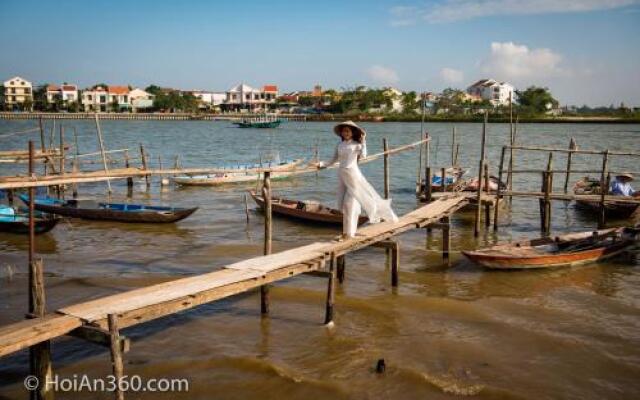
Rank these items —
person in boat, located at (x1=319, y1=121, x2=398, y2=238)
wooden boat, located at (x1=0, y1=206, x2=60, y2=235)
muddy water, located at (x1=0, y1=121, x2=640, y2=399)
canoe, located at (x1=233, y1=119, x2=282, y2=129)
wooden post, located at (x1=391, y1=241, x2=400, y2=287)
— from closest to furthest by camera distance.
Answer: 1. muddy water, located at (x1=0, y1=121, x2=640, y2=399)
2. person in boat, located at (x1=319, y1=121, x2=398, y2=238)
3. wooden post, located at (x1=391, y1=241, x2=400, y2=287)
4. wooden boat, located at (x1=0, y1=206, x2=60, y2=235)
5. canoe, located at (x1=233, y1=119, x2=282, y2=129)

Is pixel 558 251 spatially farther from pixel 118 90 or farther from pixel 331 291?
pixel 118 90

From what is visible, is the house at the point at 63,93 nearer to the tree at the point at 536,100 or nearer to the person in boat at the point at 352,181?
the tree at the point at 536,100

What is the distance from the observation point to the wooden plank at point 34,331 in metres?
4.48

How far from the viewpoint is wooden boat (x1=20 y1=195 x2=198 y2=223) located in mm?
14812

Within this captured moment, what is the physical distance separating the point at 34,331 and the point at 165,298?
121 centimetres

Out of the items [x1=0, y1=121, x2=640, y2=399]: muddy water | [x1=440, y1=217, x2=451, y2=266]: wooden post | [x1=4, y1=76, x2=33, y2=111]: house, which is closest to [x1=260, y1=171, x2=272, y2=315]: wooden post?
[x1=0, y1=121, x2=640, y2=399]: muddy water

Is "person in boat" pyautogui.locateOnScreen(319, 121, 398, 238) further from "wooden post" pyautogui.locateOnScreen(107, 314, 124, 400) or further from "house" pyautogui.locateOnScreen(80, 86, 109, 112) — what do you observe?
"house" pyautogui.locateOnScreen(80, 86, 109, 112)

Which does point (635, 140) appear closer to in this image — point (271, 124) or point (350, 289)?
point (271, 124)

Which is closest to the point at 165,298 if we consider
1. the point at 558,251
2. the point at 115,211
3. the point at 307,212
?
the point at 558,251

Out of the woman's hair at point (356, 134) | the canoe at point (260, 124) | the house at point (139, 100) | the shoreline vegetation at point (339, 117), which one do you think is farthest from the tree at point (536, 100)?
the woman's hair at point (356, 134)

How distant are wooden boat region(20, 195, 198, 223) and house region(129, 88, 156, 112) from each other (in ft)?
299

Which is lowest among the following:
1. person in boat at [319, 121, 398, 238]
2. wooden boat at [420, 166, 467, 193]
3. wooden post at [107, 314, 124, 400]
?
wooden post at [107, 314, 124, 400]

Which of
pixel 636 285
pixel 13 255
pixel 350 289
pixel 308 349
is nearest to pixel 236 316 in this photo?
pixel 308 349

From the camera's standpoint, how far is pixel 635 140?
168 ft
